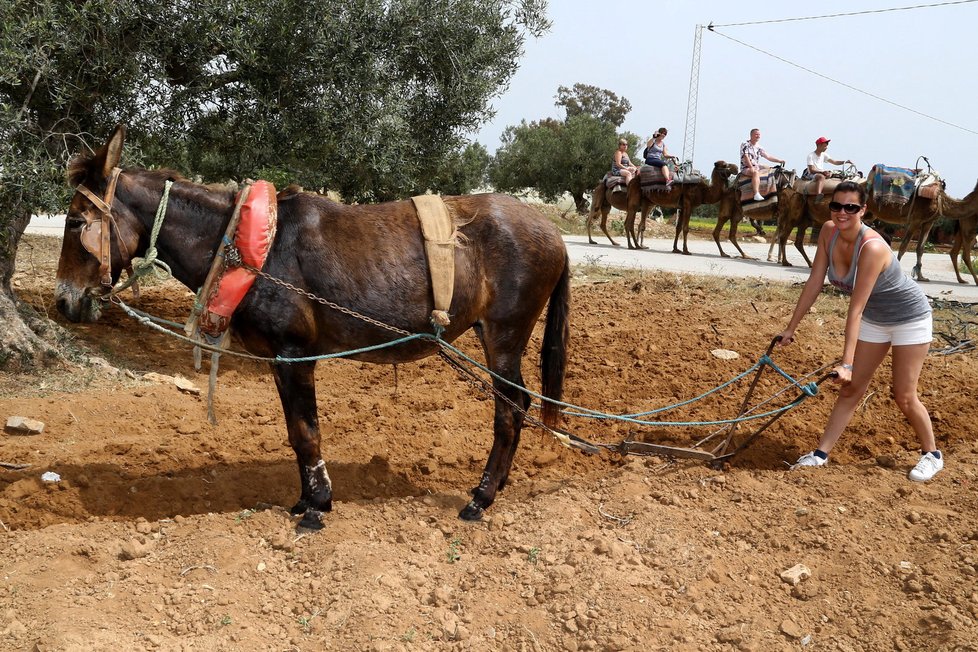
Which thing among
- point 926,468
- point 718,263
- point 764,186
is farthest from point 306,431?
point 764,186

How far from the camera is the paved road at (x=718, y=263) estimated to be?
13359mm

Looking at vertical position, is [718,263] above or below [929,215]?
below

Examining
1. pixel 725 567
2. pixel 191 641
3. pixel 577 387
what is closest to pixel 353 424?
pixel 577 387

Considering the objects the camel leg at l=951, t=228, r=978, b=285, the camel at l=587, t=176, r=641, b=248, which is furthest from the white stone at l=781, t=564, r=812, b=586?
the camel at l=587, t=176, r=641, b=248

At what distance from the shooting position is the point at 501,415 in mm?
4566

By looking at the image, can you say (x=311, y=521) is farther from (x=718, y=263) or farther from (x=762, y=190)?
(x=762, y=190)

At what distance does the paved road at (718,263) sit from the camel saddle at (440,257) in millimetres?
9310

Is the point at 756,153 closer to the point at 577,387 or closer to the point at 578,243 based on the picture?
the point at 578,243

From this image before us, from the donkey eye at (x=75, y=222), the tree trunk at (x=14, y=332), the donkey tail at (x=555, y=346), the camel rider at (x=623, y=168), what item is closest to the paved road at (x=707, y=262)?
the camel rider at (x=623, y=168)

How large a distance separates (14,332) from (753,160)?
14815mm

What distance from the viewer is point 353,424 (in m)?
6.01

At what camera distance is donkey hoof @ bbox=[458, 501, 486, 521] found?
4.39m

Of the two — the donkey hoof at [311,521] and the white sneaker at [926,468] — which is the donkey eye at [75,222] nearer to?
the donkey hoof at [311,521]

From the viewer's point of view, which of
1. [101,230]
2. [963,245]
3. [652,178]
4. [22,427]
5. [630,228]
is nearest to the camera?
[101,230]
